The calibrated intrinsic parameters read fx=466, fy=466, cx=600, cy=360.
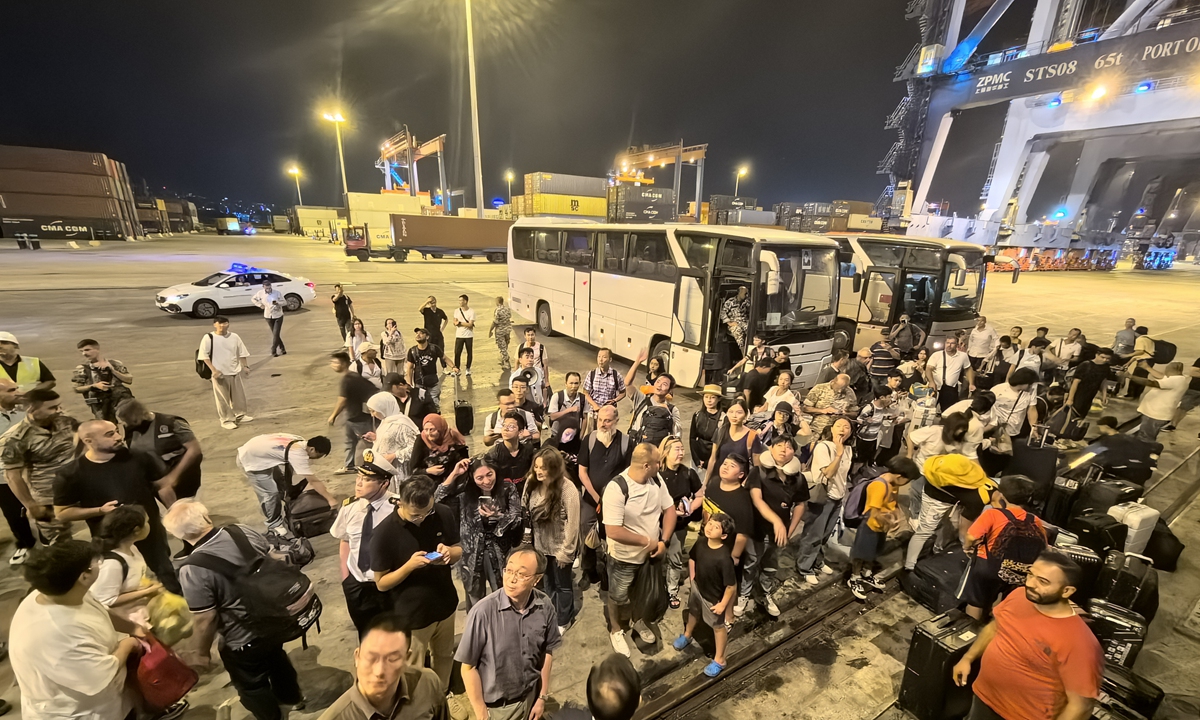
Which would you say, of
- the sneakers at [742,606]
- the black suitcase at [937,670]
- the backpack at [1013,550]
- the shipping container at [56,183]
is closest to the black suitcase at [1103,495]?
the backpack at [1013,550]

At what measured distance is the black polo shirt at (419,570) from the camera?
9.37 feet

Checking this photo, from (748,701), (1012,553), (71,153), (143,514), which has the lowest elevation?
(748,701)

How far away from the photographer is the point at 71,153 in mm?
48625

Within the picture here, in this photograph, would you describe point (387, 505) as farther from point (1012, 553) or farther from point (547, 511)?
point (1012, 553)

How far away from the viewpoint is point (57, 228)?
4600 centimetres

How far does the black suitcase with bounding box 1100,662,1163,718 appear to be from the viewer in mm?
2863

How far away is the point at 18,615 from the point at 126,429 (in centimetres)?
254

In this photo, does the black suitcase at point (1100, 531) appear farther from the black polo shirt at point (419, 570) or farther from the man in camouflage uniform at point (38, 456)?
the man in camouflage uniform at point (38, 456)

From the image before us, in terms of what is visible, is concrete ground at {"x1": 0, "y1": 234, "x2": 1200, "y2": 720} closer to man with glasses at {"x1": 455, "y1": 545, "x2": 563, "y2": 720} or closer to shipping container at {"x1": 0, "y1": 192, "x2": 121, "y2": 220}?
man with glasses at {"x1": 455, "y1": 545, "x2": 563, "y2": 720}

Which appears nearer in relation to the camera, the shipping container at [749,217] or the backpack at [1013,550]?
the backpack at [1013,550]

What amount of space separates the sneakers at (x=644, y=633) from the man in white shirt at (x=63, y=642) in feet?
10.9

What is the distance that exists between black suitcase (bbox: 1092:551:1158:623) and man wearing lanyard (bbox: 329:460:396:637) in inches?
222

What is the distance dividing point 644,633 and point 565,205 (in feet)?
173

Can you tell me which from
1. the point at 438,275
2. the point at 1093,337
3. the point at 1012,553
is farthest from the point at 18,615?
the point at 438,275
